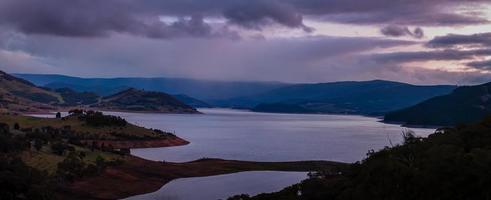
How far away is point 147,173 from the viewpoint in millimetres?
102812

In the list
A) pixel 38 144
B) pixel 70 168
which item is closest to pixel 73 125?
pixel 38 144

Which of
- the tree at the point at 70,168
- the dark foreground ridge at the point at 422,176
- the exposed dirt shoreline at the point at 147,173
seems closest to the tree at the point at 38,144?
the tree at the point at 70,168

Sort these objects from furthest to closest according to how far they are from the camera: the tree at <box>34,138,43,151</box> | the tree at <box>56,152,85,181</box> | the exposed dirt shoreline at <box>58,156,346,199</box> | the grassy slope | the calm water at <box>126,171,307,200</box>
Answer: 1. the grassy slope
2. the tree at <box>34,138,43,151</box>
3. the tree at <box>56,152,85,181</box>
4. the calm water at <box>126,171,307,200</box>
5. the exposed dirt shoreline at <box>58,156,346,199</box>

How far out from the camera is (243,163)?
12275cm

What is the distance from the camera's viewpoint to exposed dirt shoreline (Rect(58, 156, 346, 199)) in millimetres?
83688

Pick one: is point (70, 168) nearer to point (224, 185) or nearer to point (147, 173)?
point (147, 173)

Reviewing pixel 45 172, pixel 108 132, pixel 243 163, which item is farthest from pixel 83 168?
pixel 108 132

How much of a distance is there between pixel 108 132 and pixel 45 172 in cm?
7118

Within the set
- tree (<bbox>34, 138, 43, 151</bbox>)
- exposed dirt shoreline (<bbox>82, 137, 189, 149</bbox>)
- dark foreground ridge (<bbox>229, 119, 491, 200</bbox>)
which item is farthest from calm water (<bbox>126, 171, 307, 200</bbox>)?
exposed dirt shoreline (<bbox>82, 137, 189, 149</bbox>)

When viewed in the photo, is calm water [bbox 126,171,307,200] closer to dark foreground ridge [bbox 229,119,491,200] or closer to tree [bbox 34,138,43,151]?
tree [bbox 34,138,43,151]

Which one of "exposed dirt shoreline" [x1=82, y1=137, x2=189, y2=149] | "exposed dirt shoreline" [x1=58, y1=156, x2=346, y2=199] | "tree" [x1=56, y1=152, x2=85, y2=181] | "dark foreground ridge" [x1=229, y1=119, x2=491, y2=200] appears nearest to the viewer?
"dark foreground ridge" [x1=229, y1=119, x2=491, y2=200]

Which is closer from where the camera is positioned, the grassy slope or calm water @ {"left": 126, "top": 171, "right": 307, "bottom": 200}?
calm water @ {"left": 126, "top": 171, "right": 307, "bottom": 200}

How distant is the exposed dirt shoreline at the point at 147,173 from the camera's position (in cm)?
8369

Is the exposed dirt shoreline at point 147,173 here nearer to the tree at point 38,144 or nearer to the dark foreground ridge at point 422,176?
the tree at point 38,144
